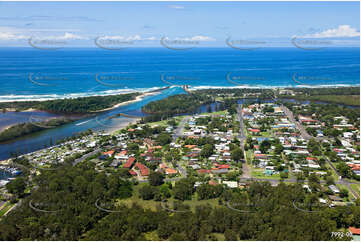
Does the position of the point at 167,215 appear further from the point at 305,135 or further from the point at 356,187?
the point at 305,135

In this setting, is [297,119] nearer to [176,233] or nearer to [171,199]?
[171,199]

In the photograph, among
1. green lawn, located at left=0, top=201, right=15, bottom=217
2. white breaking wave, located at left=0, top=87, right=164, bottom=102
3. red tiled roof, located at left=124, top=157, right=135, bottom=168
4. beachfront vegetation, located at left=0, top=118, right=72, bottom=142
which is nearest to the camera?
green lawn, located at left=0, top=201, right=15, bottom=217

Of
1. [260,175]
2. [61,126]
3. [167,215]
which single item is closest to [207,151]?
[260,175]

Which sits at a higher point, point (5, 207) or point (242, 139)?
point (242, 139)

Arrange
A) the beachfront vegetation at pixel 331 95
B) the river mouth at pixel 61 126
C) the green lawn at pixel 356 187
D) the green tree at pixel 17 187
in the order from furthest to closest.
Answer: the beachfront vegetation at pixel 331 95, the river mouth at pixel 61 126, the green lawn at pixel 356 187, the green tree at pixel 17 187

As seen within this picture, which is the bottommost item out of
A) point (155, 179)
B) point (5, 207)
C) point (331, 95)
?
point (5, 207)

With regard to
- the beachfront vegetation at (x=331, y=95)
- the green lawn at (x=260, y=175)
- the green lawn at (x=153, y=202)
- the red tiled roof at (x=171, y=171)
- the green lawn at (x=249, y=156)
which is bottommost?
the green lawn at (x=153, y=202)

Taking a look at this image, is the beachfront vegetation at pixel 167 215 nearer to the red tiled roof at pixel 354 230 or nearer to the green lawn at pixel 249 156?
the red tiled roof at pixel 354 230

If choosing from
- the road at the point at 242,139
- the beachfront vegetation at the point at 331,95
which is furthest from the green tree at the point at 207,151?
the beachfront vegetation at the point at 331,95

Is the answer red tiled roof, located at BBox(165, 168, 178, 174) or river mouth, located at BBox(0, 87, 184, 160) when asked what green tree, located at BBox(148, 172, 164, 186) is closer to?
red tiled roof, located at BBox(165, 168, 178, 174)

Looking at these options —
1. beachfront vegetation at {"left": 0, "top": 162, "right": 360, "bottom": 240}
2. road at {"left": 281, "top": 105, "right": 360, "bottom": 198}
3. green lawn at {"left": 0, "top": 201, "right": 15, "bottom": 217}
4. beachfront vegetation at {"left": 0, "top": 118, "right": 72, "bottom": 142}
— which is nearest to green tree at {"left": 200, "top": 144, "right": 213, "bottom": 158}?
beachfront vegetation at {"left": 0, "top": 162, "right": 360, "bottom": 240}

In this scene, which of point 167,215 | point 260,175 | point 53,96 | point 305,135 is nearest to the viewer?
point 167,215

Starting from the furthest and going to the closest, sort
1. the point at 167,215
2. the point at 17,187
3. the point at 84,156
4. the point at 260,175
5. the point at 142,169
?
the point at 84,156
the point at 142,169
the point at 260,175
the point at 17,187
the point at 167,215
